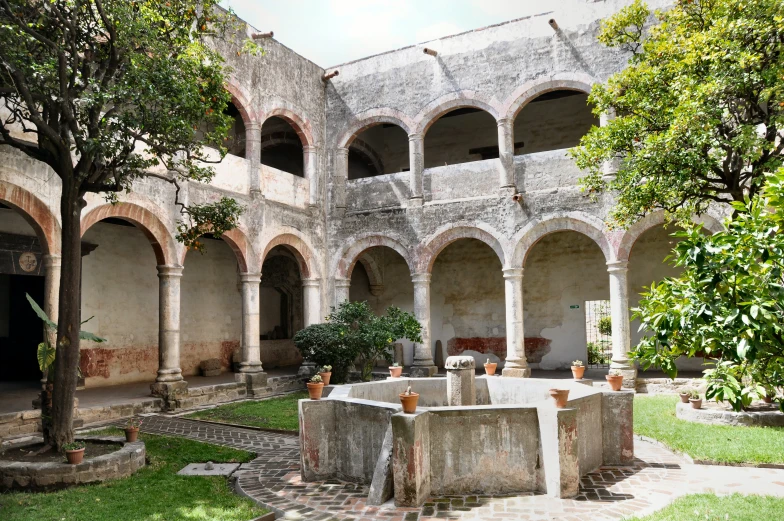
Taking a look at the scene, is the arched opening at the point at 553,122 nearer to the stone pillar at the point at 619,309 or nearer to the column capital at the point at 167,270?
the stone pillar at the point at 619,309

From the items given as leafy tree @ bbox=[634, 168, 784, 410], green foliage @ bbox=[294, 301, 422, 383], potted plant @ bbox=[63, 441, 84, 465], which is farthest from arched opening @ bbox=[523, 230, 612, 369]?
leafy tree @ bbox=[634, 168, 784, 410]

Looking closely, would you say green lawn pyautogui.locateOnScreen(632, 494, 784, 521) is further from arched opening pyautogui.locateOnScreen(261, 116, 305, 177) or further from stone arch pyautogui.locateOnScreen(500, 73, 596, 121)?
arched opening pyautogui.locateOnScreen(261, 116, 305, 177)

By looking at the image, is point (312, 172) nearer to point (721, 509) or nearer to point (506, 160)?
point (506, 160)

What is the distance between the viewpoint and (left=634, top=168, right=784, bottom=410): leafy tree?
9.95 ft

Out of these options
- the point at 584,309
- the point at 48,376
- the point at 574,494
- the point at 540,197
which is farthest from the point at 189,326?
the point at 574,494

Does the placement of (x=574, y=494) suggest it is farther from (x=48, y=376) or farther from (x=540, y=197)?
(x=540, y=197)

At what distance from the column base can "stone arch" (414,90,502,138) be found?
19.2ft

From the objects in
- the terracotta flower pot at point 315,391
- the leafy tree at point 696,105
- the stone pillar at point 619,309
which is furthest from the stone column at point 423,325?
the terracotta flower pot at point 315,391

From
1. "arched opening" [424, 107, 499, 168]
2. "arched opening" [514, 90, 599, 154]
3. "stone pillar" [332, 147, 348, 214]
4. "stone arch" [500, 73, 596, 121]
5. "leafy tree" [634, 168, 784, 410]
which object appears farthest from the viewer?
"arched opening" [424, 107, 499, 168]

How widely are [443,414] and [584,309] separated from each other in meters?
11.4

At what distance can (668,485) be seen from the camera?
6.17m

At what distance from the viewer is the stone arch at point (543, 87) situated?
13.6m

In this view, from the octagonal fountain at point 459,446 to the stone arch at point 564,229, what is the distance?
270 inches

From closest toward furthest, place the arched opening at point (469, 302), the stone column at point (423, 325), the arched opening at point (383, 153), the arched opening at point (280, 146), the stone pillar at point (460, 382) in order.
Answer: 1. the stone pillar at point (460, 382)
2. the stone column at point (423, 325)
3. the arched opening at point (280, 146)
4. the arched opening at point (469, 302)
5. the arched opening at point (383, 153)
